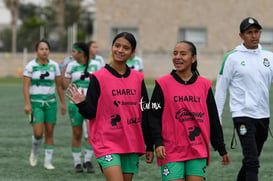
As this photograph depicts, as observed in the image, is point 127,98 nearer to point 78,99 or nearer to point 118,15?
point 78,99

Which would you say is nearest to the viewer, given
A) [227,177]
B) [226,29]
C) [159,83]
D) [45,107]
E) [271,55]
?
[159,83]

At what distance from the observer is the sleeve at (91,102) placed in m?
5.97

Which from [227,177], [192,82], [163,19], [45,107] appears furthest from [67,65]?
Answer: [163,19]

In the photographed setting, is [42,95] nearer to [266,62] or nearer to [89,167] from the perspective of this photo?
[89,167]

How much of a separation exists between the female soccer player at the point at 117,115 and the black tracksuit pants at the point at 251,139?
1.53 meters

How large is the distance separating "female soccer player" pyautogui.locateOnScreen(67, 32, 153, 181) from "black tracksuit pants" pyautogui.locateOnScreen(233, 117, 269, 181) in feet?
5.01

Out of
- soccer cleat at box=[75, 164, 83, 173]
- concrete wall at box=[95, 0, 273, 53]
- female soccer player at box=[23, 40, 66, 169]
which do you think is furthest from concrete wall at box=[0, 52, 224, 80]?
soccer cleat at box=[75, 164, 83, 173]

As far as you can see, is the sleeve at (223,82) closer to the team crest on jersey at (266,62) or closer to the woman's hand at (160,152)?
the team crest on jersey at (266,62)

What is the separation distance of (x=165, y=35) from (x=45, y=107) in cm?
3657

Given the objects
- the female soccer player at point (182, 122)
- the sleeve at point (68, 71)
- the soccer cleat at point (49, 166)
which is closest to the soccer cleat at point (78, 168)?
the soccer cleat at point (49, 166)

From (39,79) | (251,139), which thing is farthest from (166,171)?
(39,79)

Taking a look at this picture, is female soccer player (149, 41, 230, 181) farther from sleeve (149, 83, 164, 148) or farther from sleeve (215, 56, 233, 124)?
sleeve (215, 56, 233, 124)

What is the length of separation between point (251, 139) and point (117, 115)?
6.14ft

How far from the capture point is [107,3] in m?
46.4
